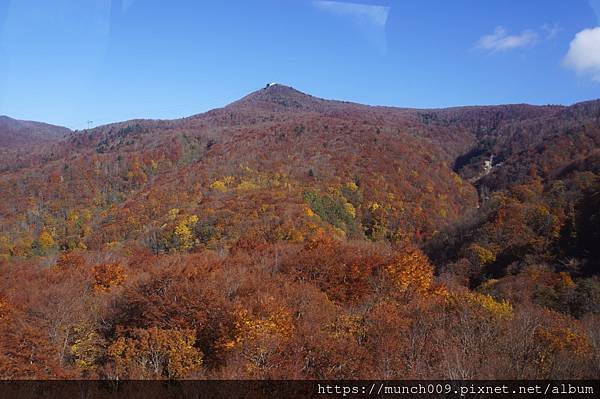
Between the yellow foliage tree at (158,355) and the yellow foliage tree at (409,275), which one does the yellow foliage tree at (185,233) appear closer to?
the yellow foliage tree at (409,275)

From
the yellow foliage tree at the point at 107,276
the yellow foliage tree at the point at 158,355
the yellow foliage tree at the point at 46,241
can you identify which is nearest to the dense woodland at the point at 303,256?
the yellow foliage tree at the point at 158,355

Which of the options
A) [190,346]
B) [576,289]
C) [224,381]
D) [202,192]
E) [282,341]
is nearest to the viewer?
[224,381]

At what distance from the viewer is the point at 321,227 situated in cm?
→ 8375

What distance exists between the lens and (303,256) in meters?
39.4

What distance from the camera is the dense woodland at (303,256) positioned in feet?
53.4

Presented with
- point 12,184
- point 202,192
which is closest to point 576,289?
point 202,192

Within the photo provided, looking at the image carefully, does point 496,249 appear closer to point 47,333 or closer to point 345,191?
point 345,191

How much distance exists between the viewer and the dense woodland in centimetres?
1628

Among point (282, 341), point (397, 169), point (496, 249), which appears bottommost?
point (496, 249)

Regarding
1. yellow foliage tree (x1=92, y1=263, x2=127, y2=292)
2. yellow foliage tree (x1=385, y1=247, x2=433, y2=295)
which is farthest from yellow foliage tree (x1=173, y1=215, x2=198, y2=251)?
yellow foliage tree (x1=385, y1=247, x2=433, y2=295)

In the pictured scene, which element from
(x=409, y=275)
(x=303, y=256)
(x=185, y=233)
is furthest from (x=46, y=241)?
(x=409, y=275)

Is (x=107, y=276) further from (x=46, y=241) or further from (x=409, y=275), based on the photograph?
(x=46, y=241)

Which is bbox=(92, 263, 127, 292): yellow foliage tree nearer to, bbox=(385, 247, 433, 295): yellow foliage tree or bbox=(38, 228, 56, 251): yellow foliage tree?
→ bbox=(385, 247, 433, 295): yellow foliage tree

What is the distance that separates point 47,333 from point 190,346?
7982 millimetres
